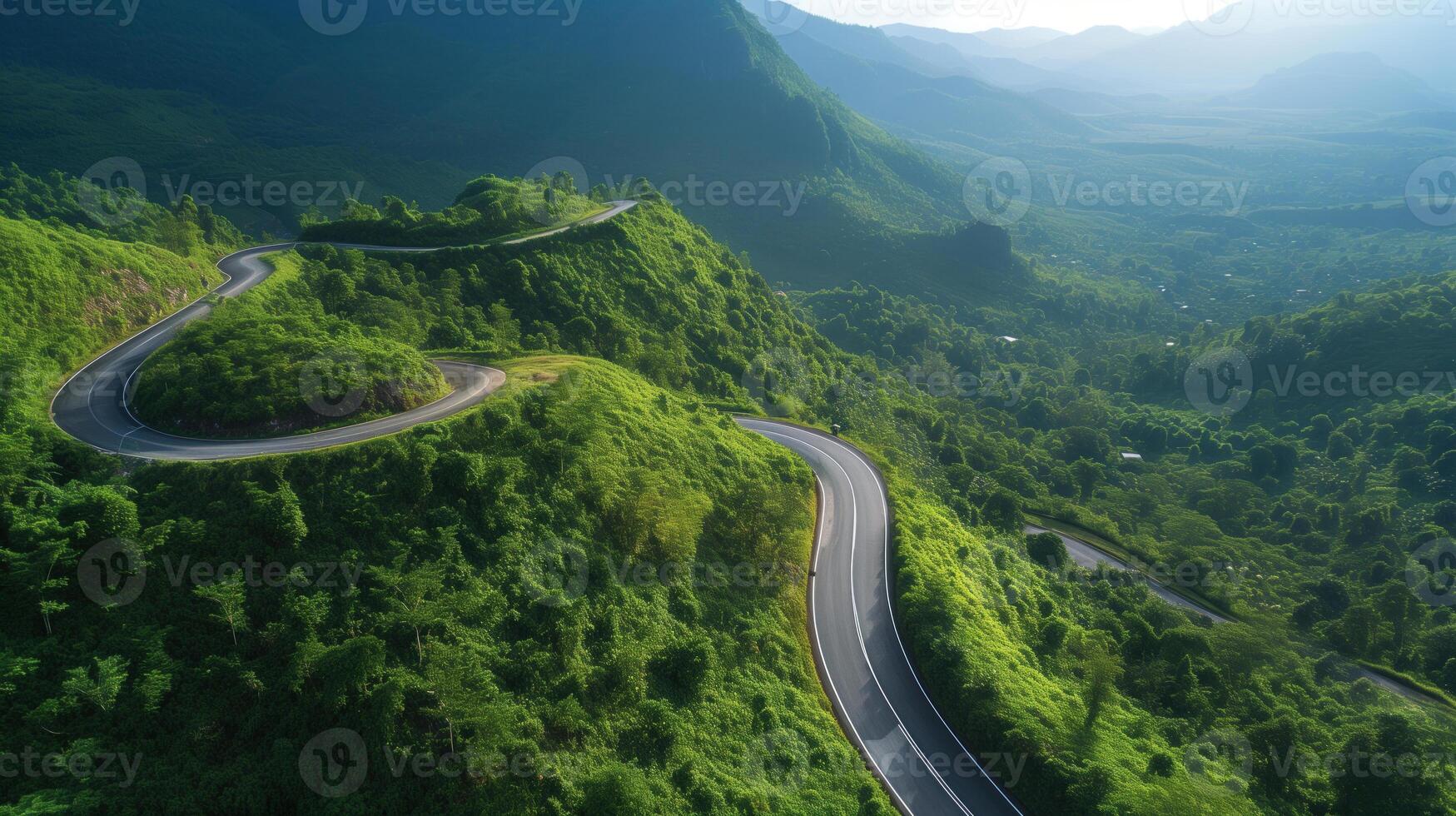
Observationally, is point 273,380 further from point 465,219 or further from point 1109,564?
point 1109,564

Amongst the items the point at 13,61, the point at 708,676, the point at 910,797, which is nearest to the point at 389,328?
the point at 708,676

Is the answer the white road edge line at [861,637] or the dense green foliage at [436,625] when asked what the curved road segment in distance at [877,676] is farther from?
the dense green foliage at [436,625]

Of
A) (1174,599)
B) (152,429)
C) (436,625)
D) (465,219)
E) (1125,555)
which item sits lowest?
(1174,599)

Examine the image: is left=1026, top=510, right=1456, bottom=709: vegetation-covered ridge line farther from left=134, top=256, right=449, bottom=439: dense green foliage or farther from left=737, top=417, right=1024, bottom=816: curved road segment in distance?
left=134, top=256, right=449, bottom=439: dense green foliage

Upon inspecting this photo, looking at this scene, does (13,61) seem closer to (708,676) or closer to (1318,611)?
(708,676)

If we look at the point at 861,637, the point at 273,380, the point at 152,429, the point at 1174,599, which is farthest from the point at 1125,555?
the point at 152,429

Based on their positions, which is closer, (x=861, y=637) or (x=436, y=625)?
(x=436, y=625)
